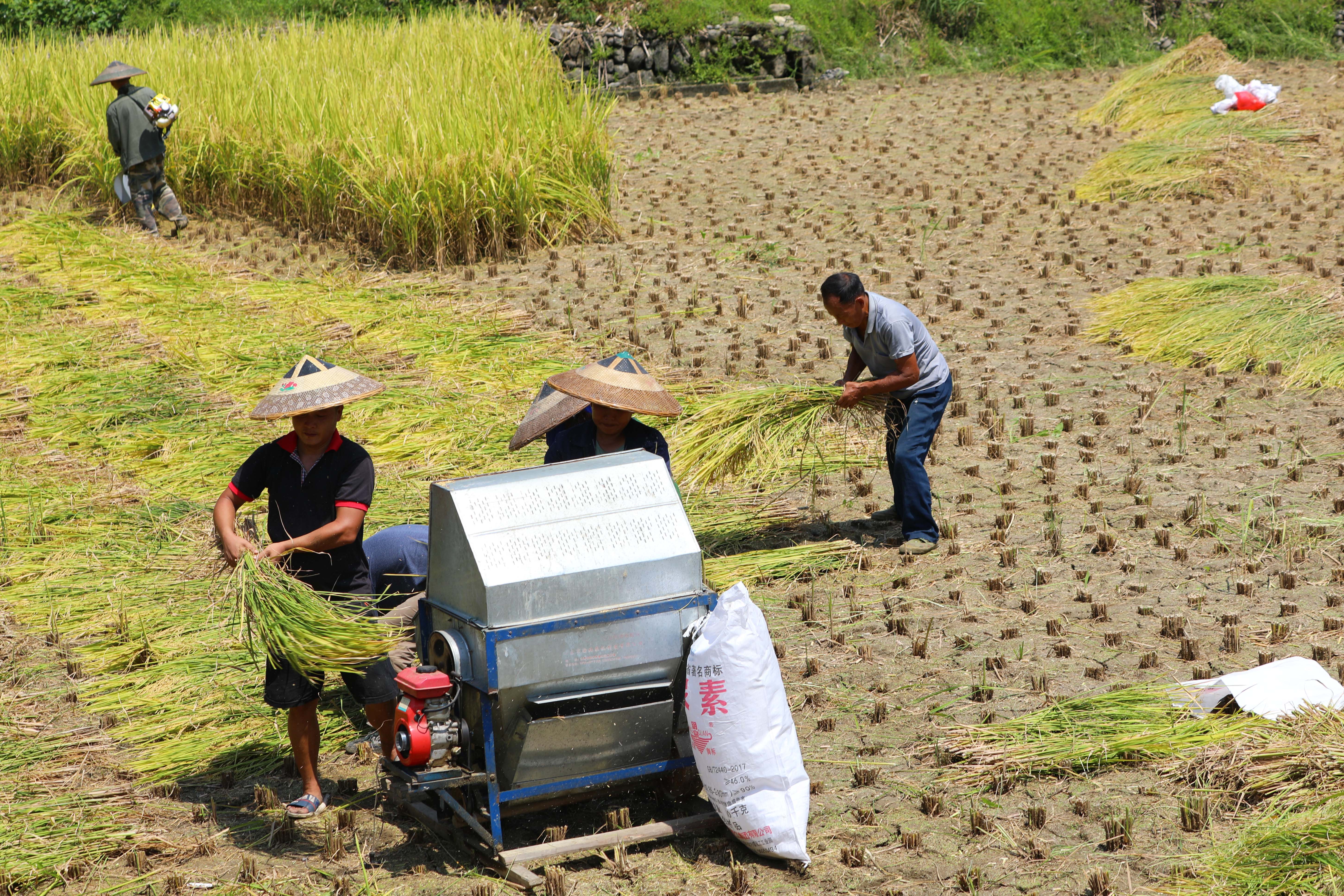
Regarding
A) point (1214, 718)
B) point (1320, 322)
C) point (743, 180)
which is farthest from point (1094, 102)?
point (1214, 718)

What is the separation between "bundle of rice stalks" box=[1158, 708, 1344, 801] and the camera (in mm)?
3553

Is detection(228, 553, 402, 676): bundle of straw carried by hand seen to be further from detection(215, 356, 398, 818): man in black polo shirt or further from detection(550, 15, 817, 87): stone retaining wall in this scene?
detection(550, 15, 817, 87): stone retaining wall

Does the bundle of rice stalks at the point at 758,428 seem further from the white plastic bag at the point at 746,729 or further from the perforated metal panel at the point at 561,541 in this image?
the white plastic bag at the point at 746,729

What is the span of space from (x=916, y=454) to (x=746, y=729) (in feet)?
7.84

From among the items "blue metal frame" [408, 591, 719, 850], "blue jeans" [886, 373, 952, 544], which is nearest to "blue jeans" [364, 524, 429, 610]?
"blue metal frame" [408, 591, 719, 850]

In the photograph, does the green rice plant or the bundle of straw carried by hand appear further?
the green rice plant

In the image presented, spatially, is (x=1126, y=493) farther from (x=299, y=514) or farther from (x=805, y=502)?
(x=299, y=514)

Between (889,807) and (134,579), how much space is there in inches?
134

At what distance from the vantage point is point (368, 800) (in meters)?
4.06

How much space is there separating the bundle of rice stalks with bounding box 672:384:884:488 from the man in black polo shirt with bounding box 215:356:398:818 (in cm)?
203

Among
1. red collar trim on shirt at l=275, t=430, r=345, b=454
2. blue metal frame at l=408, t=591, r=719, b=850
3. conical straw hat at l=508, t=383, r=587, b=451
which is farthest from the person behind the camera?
conical straw hat at l=508, t=383, r=587, b=451

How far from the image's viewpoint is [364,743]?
4.27 metres

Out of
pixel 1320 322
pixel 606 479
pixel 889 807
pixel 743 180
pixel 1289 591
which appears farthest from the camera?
pixel 743 180

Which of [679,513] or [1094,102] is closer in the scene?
[679,513]
